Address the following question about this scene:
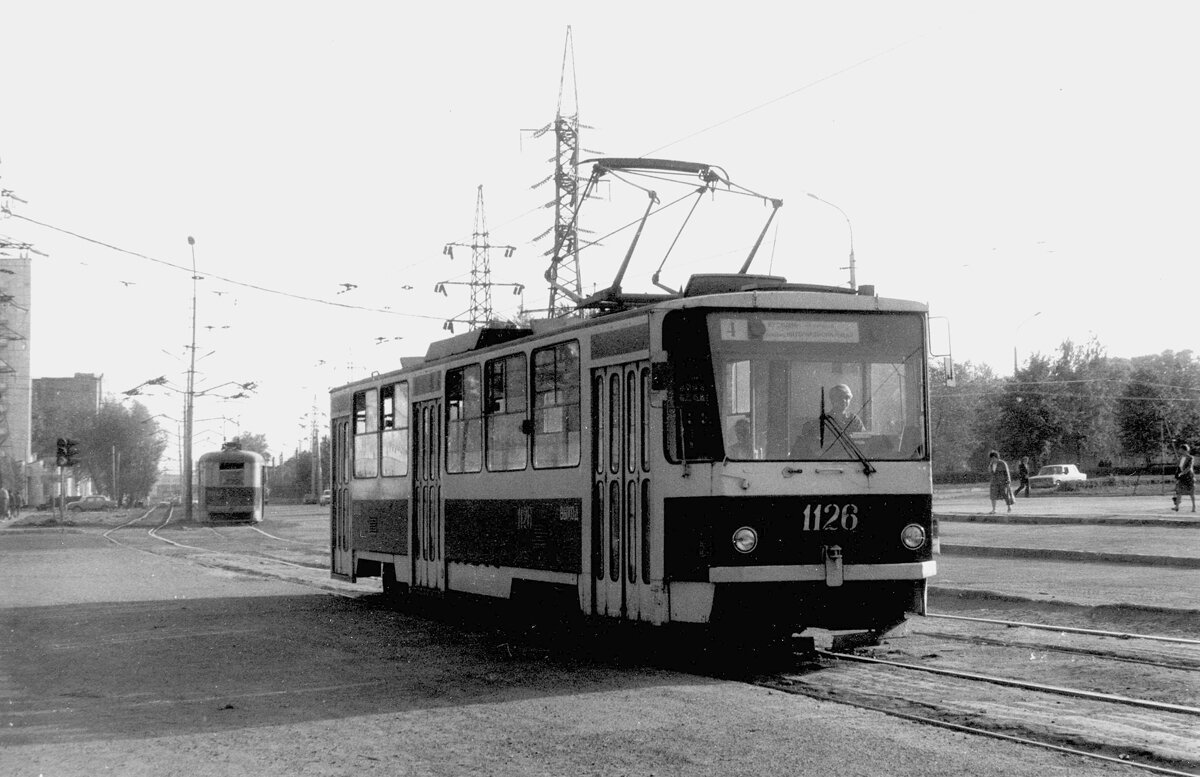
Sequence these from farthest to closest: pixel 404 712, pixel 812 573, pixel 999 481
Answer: pixel 999 481 < pixel 812 573 < pixel 404 712

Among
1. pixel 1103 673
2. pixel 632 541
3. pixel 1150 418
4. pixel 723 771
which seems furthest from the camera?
pixel 1150 418

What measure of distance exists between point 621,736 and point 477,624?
23.7 ft

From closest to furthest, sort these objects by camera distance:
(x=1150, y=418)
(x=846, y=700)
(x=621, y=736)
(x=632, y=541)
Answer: (x=621, y=736), (x=846, y=700), (x=632, y=541), (x=1150, y=418)

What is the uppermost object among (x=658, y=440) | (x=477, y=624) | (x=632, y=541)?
(x=658, y=440)

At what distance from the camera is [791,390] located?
35.3 feet

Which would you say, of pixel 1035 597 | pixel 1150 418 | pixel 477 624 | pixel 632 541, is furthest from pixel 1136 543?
pixel 1150 418

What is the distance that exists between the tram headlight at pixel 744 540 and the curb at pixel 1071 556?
35.0ft

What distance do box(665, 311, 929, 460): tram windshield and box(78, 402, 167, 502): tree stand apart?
343ft

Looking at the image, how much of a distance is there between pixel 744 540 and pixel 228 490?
4523 cm

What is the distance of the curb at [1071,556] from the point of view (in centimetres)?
1900

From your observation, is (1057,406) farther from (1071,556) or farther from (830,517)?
(830,517)

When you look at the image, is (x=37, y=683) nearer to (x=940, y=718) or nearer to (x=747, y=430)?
(x=747, y=430)

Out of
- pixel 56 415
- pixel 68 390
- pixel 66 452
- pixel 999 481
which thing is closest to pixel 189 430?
Result: pixel 66 452

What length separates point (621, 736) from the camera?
796cm
